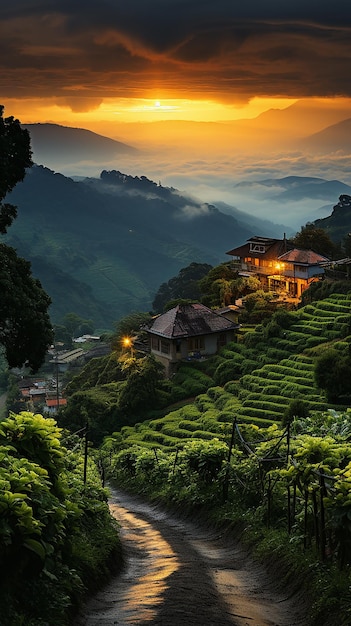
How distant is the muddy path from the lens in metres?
9.57

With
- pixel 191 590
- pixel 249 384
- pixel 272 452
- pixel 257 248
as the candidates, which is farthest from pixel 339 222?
pixel 191 590

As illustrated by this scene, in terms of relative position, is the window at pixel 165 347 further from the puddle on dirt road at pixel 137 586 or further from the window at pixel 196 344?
the puddle on dirt road at pixel 137 586

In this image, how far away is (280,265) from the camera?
2660 inches

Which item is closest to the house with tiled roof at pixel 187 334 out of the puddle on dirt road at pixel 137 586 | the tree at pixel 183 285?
the puddle on dirt road at pixel 137 586

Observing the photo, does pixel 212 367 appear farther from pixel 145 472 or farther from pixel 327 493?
pixel 327 493

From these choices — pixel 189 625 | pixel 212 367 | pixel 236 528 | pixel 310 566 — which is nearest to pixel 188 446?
pixel 236 528

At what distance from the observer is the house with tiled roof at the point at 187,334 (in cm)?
5675

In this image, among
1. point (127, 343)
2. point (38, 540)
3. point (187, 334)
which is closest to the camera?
point (38, 540)

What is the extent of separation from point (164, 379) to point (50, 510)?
47240 mm

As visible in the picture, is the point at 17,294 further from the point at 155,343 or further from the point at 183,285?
the point at 183,285

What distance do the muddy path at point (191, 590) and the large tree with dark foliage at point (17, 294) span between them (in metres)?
5.02

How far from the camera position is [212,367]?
176 ft

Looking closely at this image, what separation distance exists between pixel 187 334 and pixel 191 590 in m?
45.9

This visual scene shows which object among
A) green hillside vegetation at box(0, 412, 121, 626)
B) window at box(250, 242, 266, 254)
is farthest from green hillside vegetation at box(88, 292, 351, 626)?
window at box(250, 242, 266, 254)
